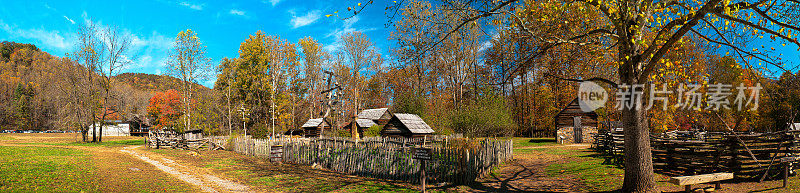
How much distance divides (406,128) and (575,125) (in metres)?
13.6

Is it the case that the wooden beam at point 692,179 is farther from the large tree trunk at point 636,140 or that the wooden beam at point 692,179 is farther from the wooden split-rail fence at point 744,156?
the wooden split-rail fence at point 744,156

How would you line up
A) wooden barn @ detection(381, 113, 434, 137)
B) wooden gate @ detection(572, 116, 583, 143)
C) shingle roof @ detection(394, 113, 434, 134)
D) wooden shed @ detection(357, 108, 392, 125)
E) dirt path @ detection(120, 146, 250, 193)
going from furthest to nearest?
wooden shed @ detection(357, 108, 392, 125), wooden gate @ detection(572, 116, 583, 143), wooden barn @ detection(381, 113, 434, 137), shingle roof @ detection(394, 113, 434, 134), dirt path @ detection(120, 146, 250, 193)

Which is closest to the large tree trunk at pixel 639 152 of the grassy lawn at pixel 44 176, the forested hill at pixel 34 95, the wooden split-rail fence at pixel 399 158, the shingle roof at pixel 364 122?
the wooden split-rail fence at pixel 399 158

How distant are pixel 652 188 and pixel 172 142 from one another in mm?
29605

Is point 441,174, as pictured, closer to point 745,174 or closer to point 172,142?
point 745,174

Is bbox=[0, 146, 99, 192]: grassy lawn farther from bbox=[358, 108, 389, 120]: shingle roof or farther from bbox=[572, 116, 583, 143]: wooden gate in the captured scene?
bbox=[572, 116, 583, 143]: wooden gate

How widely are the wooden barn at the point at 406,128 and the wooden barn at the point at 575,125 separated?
10.8 meters

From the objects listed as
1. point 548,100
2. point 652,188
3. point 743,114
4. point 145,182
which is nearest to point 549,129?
point 548,100

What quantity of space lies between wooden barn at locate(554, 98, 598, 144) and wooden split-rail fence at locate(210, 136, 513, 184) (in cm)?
1422

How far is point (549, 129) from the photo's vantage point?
42594 mm

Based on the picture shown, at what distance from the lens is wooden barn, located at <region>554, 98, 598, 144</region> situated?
1184 inches

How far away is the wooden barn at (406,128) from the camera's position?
2831 cm

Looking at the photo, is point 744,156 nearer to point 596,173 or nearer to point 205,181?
point 596,173

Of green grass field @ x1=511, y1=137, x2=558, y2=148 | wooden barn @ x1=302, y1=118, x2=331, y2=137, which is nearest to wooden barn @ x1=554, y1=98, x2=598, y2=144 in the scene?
green grass field @ x1=511, y1=137, x2=558, y2=148
